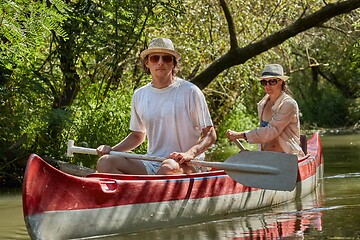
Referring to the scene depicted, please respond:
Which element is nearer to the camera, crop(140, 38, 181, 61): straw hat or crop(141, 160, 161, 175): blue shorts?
crop(140, 38, 181, 61): straw hat

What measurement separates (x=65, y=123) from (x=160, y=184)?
16.5 ft

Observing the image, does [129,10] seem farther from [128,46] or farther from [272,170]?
[272,170]

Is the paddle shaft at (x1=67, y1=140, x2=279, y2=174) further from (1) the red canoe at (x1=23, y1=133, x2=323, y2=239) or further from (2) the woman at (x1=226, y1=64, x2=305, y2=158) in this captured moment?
(2) the woman at (x1=226, y1=64, x2=305, y2=158)

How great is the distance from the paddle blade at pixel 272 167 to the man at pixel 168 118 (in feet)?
1.76

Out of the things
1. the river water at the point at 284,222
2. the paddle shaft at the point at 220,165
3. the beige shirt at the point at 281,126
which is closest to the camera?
the river water at the point at 284,222

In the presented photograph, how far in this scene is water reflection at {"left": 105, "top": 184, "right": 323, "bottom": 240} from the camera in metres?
7.79

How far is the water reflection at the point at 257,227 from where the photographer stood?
7793mm

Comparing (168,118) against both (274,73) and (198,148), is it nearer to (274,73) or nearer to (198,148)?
(198,148)

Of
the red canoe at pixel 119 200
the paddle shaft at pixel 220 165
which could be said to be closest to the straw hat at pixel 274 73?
the red canoe at pixel 119 200

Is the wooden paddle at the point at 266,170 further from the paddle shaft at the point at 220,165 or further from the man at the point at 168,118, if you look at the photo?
the man at the point at 168,118

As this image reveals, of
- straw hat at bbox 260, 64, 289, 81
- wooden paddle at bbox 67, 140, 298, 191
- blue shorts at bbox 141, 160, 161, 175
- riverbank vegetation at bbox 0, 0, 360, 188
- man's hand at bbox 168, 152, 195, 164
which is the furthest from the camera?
riverbank vegetation at bbox 0, 0, 360, 188

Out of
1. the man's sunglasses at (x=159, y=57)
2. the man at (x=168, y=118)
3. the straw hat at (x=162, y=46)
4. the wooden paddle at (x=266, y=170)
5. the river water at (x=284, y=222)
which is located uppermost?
the straw hat at (x=162, y=46)

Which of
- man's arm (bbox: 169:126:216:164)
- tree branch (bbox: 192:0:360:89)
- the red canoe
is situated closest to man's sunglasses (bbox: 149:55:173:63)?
man's arm (bbox: 169:126:216:164)

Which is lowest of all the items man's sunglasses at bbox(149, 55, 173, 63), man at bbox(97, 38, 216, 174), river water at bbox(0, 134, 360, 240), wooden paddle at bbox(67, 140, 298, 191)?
river water at bbox(0, 134, 360, 240)
